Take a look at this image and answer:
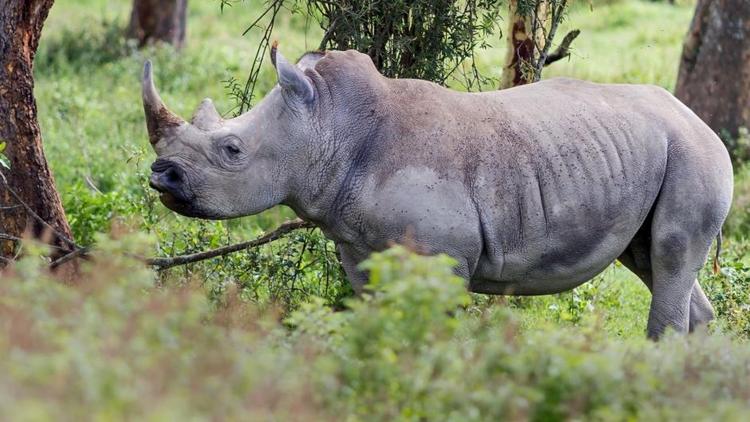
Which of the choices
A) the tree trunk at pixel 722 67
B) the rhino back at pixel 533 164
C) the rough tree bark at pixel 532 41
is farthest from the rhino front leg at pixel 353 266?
the tree trunk at pixel 722 67

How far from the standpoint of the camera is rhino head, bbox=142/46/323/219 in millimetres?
7062

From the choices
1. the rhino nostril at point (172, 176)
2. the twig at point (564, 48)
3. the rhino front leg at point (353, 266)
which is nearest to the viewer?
the rhino nostril at point (172, 176)

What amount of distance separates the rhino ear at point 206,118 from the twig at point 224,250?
4.33 feet

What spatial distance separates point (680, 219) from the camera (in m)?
7.91

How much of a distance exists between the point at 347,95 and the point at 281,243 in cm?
262

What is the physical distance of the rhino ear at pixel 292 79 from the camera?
7145 mm

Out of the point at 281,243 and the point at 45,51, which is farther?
the point at 45,51

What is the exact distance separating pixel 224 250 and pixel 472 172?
84.3 inches

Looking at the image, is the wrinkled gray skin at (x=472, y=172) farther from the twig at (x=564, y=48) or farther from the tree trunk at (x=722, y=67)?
the tree trunk at (x=722, y=67)

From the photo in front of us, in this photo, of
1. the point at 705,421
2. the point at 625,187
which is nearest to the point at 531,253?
the point at 625,187

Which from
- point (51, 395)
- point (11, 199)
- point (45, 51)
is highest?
point (51, 395)

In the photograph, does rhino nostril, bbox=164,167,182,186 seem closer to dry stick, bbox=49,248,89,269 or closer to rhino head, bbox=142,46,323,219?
rhino head, bbox=142,46,323,219

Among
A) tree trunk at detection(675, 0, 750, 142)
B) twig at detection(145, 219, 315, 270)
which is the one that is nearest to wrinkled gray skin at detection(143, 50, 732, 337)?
twig at detection(145, 219, 315, 270)

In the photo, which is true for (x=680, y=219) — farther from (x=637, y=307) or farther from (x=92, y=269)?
(x=92, y=269)
